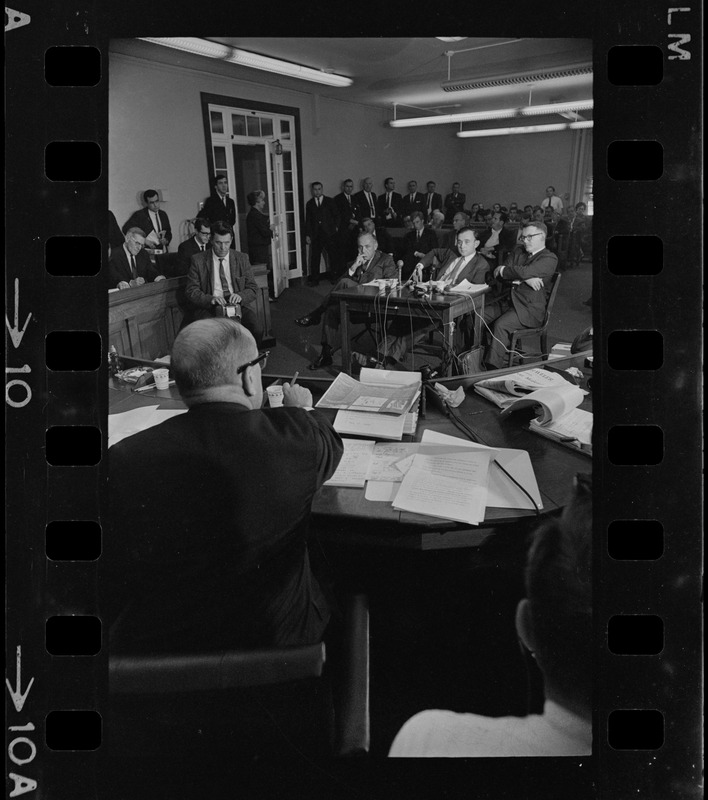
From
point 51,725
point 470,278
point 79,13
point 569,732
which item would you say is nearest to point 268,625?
point 51,725

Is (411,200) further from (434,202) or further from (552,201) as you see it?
(552,201)

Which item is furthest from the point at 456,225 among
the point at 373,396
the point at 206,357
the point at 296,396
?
the point at 206,357

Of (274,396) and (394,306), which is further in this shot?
(394,306)

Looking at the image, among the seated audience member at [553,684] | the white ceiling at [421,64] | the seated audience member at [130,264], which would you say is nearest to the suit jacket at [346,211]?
the white ceiling at [421,64]

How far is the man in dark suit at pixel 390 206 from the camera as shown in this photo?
1.24m

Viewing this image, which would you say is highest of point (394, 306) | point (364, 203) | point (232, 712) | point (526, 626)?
A: point (364, 203)

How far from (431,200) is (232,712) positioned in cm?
117

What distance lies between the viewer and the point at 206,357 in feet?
3.83

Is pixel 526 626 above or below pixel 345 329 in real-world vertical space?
below

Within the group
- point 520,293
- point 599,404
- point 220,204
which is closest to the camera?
point 599,404

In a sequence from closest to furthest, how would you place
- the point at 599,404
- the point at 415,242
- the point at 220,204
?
1. the point at 599,404
2. the point at 220,204
3. the point at 415,242

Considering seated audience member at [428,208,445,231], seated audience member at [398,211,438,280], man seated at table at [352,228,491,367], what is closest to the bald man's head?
man seated at table at [352,228,491,367]

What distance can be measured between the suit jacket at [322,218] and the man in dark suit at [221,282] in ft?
0.54

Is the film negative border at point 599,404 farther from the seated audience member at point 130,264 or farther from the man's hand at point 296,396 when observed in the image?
the man's hand at point 296,396
